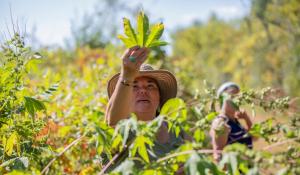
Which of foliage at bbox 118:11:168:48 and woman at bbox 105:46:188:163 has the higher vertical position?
foliage at bbox 118:11:168:48

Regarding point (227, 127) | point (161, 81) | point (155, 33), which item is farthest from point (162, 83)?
point (227, 127)

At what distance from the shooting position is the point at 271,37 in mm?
31688

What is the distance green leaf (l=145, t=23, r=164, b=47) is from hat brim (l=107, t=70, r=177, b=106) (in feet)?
3.22

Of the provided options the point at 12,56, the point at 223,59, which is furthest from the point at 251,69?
the point at 12,56

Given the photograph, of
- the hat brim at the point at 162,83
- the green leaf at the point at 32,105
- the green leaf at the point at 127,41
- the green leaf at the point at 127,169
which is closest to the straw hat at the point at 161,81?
the hat brim at the point at 162,83

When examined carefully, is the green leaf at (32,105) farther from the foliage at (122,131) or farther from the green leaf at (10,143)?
the green leaf at (10,143)

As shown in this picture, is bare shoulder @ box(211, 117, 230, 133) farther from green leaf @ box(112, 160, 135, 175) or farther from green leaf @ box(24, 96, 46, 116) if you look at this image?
green leaf @ box(24, 96, 46, 116)

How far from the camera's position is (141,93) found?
309 centimetres

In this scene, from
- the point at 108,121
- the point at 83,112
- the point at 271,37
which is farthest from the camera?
the point at 271,37

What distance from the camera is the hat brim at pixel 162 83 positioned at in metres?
3.27

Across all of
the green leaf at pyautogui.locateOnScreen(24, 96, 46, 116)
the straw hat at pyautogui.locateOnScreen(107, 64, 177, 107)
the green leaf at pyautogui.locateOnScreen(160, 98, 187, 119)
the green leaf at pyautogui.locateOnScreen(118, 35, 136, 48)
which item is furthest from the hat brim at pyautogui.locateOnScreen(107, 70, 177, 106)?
the green leaf at pyautogui.locateOnScreen(160, 98, 187, 119)

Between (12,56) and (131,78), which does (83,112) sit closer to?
(12,56)

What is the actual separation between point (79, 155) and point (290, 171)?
2926 millimetres

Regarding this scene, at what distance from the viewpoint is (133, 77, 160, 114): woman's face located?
3038 mm
